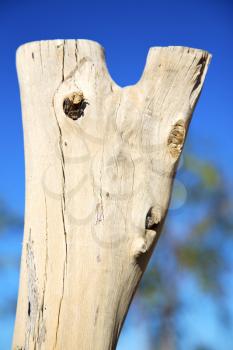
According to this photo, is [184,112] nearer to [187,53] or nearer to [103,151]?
[187,53]

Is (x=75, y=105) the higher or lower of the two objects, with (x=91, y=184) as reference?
higher

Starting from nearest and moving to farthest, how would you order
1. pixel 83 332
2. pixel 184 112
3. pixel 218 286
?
pixel 83 332, pixel 184 112, pixel 218 286

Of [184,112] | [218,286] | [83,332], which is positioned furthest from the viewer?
[218,286]

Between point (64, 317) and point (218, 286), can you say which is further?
point (218, 286)

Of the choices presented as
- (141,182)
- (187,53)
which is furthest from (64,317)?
(187,53)

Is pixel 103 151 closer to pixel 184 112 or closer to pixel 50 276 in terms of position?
pixel 184 112

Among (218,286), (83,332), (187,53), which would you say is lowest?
(83,332)

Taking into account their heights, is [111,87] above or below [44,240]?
above
